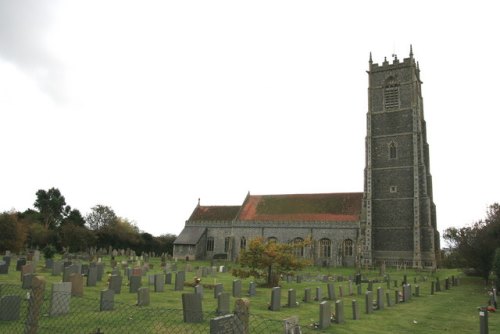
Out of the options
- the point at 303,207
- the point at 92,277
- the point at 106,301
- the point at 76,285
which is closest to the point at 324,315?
the point at 106,301

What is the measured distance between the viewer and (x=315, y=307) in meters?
12.9

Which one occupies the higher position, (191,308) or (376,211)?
(376,211)

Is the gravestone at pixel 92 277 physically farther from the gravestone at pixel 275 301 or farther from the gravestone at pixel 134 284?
the gravestone at pixel 275 301

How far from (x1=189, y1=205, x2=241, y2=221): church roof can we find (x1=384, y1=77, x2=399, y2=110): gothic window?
19.4 m

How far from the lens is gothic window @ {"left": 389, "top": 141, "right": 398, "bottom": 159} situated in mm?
38812

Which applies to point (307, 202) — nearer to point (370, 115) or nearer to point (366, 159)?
point (366, 159)

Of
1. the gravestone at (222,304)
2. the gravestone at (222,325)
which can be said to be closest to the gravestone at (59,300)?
the gravestone at (222,304)

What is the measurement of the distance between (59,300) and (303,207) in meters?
34.7

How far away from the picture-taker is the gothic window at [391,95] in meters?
40.6

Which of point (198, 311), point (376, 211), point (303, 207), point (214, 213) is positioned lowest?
point (198, 311)

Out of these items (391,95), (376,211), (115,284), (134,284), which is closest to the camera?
(115,284)

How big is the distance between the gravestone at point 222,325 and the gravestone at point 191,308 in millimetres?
4066

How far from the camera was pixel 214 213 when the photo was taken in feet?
158

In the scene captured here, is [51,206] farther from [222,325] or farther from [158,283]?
[222,325]
